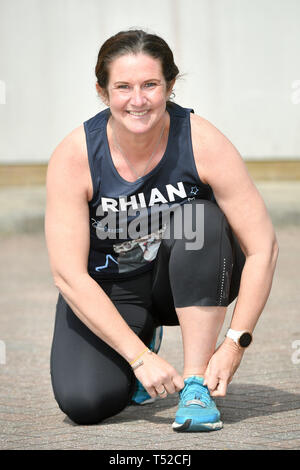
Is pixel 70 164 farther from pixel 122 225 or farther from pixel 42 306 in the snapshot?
pixel 42 306

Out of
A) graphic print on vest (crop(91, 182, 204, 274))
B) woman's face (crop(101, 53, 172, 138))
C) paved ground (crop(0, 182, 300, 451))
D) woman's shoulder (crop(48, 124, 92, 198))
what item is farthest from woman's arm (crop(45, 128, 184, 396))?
paved ground (crop(0, 182, 300, 451))

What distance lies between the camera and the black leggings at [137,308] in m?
3.26

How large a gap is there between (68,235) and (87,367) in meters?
0.50

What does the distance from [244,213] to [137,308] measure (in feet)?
1.97

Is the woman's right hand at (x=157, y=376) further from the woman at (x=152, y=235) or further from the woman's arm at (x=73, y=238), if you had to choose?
the woman's arm at (x=73, y=238)

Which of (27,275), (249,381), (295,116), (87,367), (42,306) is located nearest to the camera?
(87,367)

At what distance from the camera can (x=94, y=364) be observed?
3.45 meters

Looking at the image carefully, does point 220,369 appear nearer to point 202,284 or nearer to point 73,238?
point 202,284

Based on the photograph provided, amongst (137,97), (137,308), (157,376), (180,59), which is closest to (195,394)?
(157,376)

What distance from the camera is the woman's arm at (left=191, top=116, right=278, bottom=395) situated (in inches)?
129

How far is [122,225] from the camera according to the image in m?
3.45

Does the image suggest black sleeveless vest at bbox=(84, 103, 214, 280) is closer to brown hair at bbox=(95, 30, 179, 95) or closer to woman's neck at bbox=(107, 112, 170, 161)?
woman's neck at bbox=(107, 112, 170, 161)

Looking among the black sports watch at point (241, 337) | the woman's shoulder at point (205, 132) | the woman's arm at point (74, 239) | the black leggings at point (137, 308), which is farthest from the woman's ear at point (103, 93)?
the black sports watch at point (241, 337)
